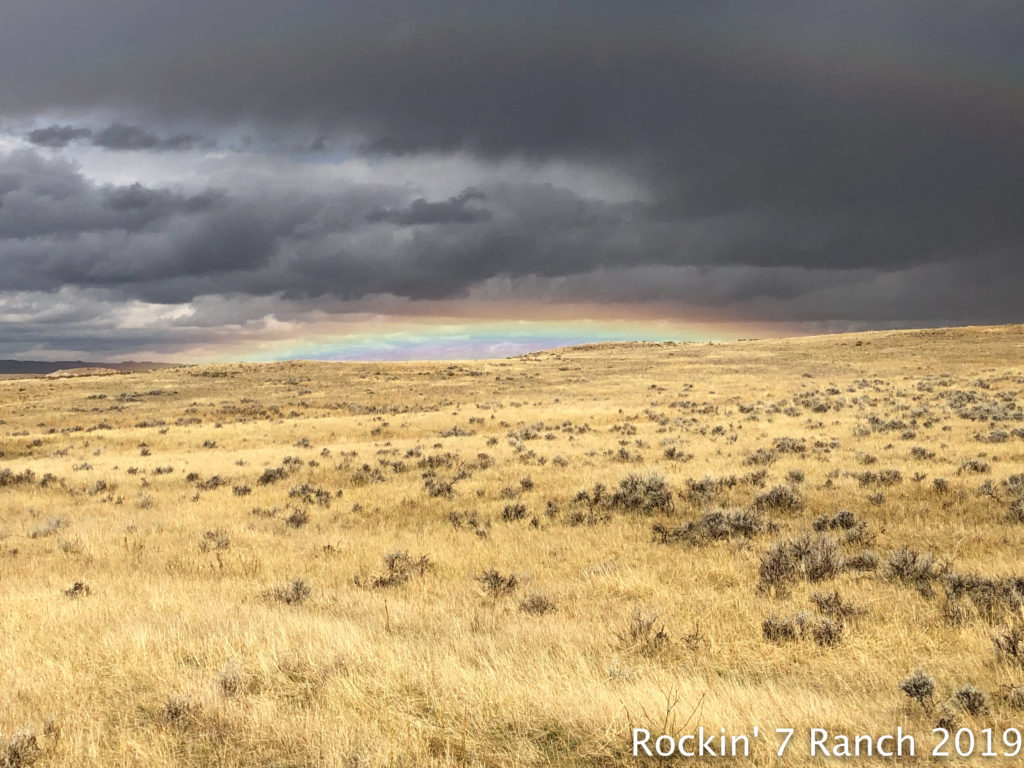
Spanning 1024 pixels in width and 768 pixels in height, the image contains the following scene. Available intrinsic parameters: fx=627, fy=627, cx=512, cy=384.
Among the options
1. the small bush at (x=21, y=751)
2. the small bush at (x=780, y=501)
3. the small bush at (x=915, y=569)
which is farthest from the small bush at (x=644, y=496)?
the small bush at (x=21, y=751)

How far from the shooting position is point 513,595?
9.01 meters

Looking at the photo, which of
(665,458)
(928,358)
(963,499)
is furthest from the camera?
(928,358)

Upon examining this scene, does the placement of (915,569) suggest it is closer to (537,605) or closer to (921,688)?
(921,688)

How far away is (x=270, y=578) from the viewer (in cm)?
1056

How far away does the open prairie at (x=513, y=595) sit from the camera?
482cm

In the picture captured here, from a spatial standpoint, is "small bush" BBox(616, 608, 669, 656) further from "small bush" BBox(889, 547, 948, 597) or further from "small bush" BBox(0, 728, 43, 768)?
"small bush" BBox(0, 728, 43, 768)

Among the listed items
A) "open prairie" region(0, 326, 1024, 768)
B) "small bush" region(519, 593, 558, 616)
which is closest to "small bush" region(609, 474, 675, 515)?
"open prairie" region(0, 326, 1024, 768)

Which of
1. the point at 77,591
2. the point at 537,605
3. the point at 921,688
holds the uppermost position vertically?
the point at 921,688

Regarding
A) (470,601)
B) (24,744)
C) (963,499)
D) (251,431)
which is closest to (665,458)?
(963,499)

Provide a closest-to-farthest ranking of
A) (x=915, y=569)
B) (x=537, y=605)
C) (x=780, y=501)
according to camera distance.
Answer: (x=537, y=605), (x=915, y=569), (x=780, y=501)

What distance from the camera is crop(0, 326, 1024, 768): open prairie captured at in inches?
190

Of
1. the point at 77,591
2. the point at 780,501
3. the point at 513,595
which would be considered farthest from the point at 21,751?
the point at 780,501

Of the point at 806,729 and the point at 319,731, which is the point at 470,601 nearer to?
the point at 319,731

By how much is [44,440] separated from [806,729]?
39.5 m
